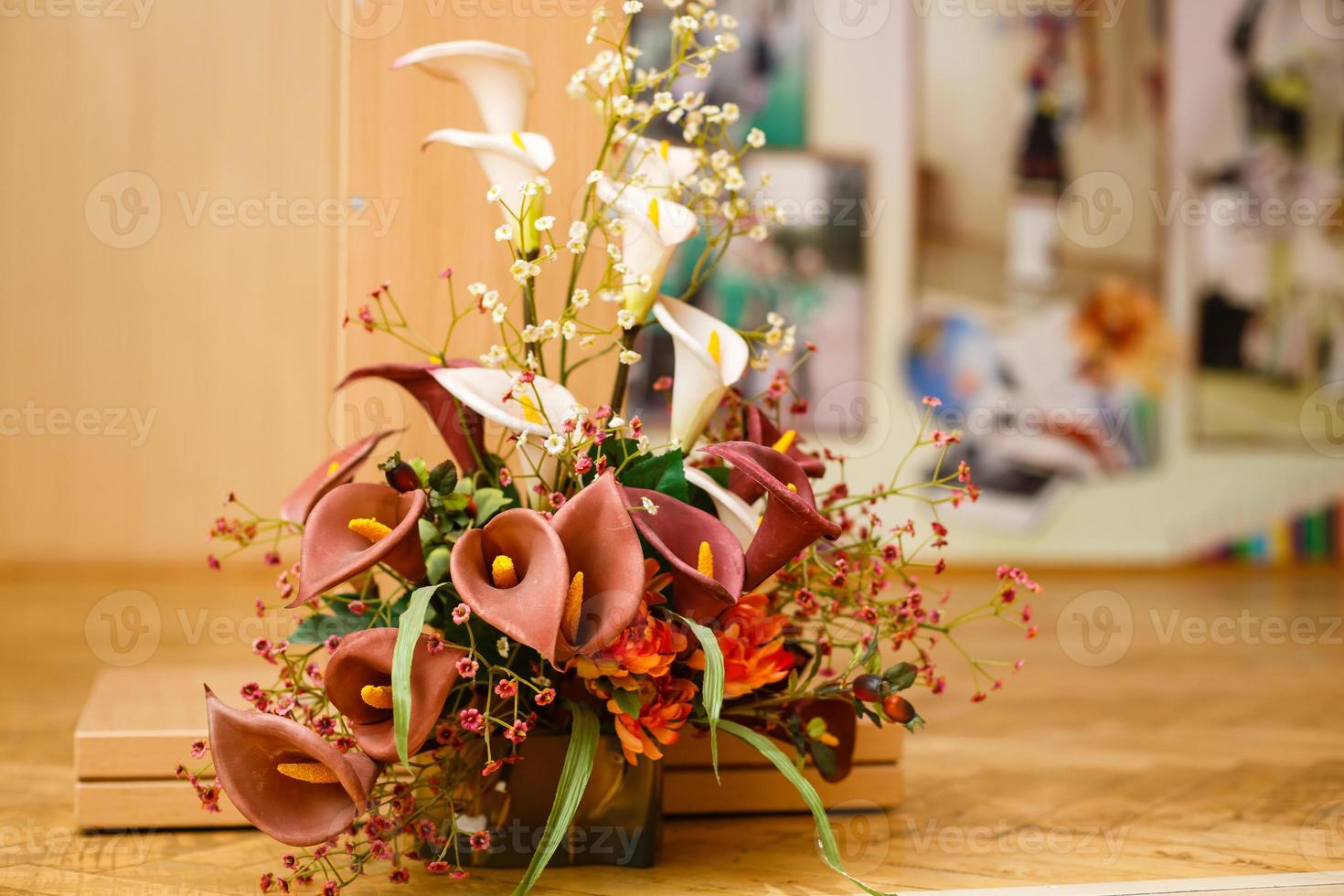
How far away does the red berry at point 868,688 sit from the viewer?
27.0 inches

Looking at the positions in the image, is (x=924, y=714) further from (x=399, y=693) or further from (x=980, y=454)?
(x=980, y=454)

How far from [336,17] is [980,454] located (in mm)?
2396

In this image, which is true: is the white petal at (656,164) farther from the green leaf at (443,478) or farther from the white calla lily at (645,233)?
the green leaf at (443,478)

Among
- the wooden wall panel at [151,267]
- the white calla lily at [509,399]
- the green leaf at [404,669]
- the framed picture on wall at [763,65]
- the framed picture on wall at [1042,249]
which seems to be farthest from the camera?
the framed picture on wall at [1042,249]

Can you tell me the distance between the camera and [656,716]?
2.19 feet

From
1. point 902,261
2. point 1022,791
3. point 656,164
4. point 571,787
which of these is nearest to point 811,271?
point 902,261

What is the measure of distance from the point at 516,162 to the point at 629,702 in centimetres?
33

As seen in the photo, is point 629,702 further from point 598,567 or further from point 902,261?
point 902,261

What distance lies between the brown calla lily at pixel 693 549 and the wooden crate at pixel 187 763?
0.62ft

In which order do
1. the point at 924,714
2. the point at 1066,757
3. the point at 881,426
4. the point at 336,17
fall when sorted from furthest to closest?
the point at 881,426
the point at 924,714
the point at 1066,757
the point at 336,17

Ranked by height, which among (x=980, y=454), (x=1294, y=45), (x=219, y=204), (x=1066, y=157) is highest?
(x=1294, y=45)

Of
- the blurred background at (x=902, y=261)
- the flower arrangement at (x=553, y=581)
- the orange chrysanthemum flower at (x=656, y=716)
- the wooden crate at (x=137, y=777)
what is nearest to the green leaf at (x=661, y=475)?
the flower arrangement at (x=553, y=581)

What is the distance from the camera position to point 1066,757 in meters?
1.08

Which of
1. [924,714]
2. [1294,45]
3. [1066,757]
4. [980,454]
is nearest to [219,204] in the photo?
[980,454]
